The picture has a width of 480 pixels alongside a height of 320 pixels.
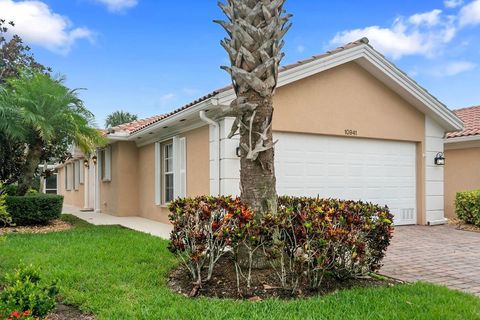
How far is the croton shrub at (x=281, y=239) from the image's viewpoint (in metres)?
5.05

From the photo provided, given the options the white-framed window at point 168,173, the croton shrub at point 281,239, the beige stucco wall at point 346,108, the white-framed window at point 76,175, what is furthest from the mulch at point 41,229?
the white-framed window at point 76,175

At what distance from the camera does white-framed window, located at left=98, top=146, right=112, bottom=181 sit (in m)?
16.6

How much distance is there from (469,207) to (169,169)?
9441 millimetres

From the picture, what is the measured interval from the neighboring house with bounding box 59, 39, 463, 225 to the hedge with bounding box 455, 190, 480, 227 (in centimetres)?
65

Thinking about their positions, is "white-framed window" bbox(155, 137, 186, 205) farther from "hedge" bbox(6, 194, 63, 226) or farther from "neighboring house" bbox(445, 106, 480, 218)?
"neighboring house" bbox(445, 106, 480, 218)

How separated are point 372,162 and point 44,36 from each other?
16.9m

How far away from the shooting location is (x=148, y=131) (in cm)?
1316

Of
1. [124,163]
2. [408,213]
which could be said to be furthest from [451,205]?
[124,163]

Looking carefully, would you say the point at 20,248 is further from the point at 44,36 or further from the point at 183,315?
the point at 44,36

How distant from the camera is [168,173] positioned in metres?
13.3

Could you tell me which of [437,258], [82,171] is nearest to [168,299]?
[437,258]

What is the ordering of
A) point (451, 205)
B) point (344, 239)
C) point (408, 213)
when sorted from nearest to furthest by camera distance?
point (344, 239) < point (408, 213) < point (451, 205)

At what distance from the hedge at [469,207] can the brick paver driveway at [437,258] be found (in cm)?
123

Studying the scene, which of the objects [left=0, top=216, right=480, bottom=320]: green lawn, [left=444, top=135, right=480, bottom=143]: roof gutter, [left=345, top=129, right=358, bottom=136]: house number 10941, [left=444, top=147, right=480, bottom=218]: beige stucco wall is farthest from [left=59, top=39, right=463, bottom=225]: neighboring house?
[left=0, top=216, right=480, bottom=320]: green lawn
